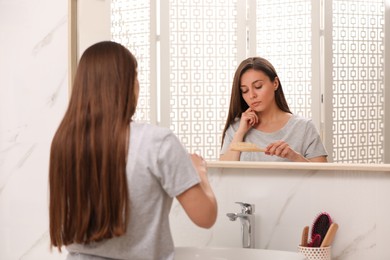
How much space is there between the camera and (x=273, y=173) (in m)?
2.17

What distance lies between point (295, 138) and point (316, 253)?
1.15 feet

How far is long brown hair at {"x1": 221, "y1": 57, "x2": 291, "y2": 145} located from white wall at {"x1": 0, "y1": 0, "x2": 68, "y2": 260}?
0.62 metres

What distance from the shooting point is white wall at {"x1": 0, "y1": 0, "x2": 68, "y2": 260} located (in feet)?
8.07

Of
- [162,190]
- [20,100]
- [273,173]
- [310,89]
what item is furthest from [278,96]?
[20,100]

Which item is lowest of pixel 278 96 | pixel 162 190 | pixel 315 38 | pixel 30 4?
pixel 162 190

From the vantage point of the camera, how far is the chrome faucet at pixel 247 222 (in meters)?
2.12

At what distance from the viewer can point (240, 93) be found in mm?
2180

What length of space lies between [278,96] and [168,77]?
367 mm

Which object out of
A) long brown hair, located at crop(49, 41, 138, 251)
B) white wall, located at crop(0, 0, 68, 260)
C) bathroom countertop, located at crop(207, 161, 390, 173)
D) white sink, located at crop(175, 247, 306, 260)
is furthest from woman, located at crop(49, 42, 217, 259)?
white wall, located at crop(0, 0, 68, 260)

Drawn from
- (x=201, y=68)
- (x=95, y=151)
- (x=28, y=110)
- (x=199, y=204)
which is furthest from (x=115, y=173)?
(x=28, y=110)

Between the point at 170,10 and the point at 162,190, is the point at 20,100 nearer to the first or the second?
the point at 170,10

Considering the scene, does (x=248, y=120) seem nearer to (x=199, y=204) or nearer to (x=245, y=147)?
(x=245, y=147)

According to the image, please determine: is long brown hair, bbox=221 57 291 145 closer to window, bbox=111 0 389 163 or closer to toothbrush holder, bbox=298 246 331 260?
window, bbox=111 0 389 163

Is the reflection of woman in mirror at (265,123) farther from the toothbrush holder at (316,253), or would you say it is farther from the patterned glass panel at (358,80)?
the toothbrush holder at (316,253)
